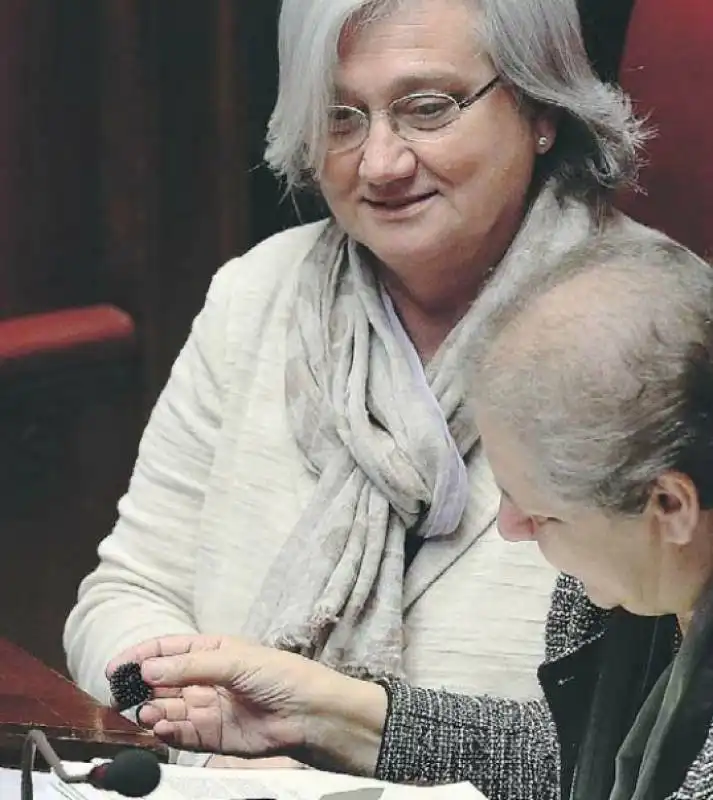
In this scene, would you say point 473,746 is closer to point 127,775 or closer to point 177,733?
point 177,733

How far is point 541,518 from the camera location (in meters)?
1.12

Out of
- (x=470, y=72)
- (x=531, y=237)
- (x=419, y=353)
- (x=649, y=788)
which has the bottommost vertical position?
(x=649, y=788)

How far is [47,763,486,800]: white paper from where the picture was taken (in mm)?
1187

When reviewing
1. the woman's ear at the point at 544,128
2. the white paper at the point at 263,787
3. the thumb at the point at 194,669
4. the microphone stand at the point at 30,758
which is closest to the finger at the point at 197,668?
the thumb at the point at 194,669

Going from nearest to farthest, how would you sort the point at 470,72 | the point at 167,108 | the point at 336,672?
the point at 336,672
the point at 470,72
the point at 167,108

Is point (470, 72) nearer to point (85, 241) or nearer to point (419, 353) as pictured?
point (419, 353)

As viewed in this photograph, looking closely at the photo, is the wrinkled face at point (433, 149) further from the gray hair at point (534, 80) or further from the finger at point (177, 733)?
the finger at point (177, 733)

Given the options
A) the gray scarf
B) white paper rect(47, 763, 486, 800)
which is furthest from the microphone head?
the gray scarf

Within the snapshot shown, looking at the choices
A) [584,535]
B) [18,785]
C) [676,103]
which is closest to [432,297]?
[676,103]

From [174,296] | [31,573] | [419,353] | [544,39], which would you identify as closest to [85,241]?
[174,296]

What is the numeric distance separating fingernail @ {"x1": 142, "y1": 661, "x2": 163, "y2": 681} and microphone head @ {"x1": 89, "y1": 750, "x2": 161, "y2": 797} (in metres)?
0.33

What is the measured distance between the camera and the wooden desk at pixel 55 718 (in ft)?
4.07

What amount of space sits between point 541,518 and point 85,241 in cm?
162

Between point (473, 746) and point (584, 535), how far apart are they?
1.22ft
